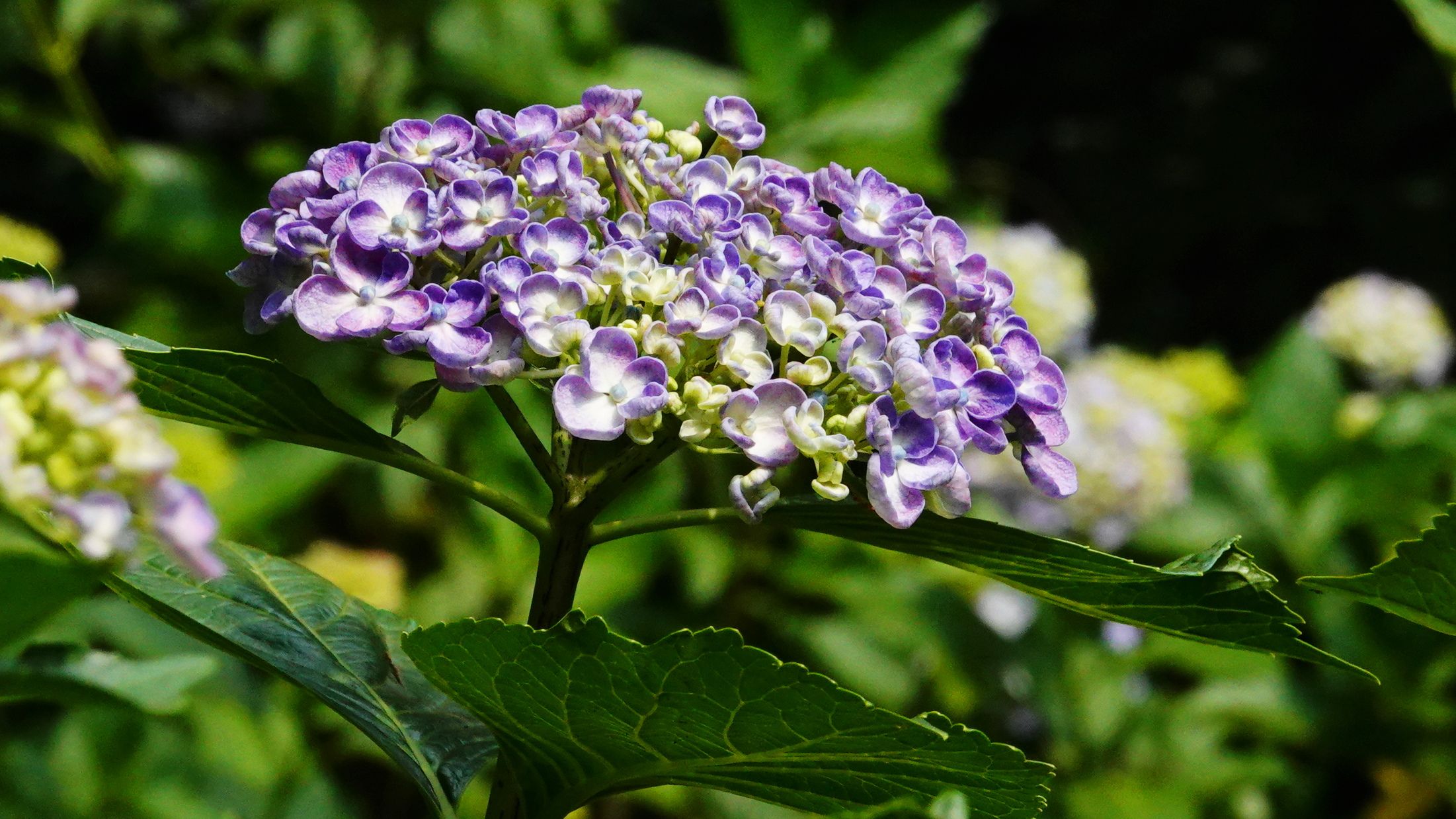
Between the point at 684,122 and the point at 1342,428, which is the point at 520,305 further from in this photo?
the point at 1342,428

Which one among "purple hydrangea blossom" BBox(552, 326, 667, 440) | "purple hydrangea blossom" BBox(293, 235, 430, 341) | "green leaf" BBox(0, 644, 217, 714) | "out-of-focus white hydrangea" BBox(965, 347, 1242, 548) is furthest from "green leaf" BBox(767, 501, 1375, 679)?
"out-of-focus white hydrangea" BBox(965, 347, 1242, 548)

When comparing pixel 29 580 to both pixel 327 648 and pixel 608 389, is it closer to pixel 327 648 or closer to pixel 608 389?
pixel 608 389

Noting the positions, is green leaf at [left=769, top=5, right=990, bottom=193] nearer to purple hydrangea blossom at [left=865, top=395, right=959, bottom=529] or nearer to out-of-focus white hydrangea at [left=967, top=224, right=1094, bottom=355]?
out-of-focus white hydrangea at [left=967, top=224, right=1094, bottom=355]

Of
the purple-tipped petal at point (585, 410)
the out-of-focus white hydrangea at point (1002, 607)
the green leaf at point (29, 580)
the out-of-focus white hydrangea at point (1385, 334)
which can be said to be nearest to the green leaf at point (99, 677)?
the green leaf at point (29, 580)

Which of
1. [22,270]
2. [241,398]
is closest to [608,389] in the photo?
[241,398]

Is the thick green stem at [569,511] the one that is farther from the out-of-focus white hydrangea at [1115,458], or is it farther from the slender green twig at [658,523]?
the out-of-focus white hydrangea at [1115,458]
